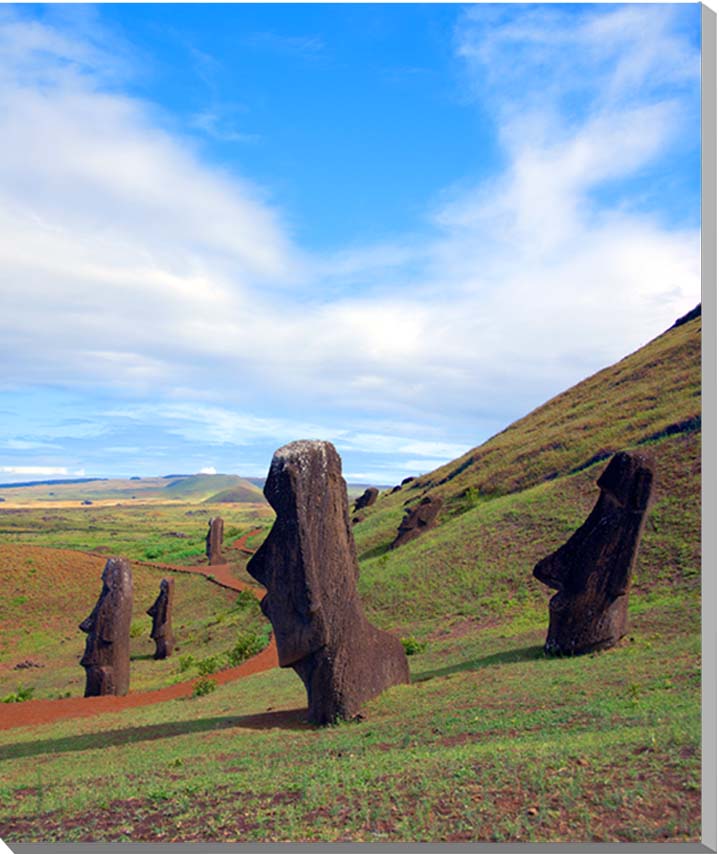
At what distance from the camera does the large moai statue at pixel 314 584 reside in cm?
1377

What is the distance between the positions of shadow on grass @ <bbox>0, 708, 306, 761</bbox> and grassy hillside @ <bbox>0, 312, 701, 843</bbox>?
0.11 metres

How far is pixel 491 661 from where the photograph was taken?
18.3 meters

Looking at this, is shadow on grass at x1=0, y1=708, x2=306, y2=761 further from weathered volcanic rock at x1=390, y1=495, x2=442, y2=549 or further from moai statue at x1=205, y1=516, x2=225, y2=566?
moai statue at x1=205, y1=516, x2=225, y2=566

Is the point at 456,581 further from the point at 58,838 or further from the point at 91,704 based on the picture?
the point at 58,838

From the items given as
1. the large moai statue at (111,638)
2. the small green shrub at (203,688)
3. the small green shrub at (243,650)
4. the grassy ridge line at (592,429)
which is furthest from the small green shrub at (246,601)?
the small green shrub at (203,688)

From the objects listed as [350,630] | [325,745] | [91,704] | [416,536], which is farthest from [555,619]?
[416,536]

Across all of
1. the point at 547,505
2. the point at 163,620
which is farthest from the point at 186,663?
the point at 547,505

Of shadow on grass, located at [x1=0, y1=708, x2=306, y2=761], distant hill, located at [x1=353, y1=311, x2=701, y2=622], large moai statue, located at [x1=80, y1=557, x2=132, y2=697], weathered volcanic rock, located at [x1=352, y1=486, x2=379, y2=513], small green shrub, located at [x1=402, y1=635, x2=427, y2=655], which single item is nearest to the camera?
shadow on grass, located at [x1=0, y1=708, x2=306, y2=761]

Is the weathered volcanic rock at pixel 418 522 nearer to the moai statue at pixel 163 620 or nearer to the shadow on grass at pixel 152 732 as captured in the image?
the moai statue at pixel 163 620

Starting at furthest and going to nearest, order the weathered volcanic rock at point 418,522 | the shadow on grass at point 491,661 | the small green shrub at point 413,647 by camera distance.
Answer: the weathered volcanic rock at point 418,522 < the small green shrub at point 413,647 < the shadow on grass at point 491,661

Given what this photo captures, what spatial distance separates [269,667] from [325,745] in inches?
594

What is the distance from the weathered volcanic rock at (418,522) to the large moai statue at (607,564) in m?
27.1

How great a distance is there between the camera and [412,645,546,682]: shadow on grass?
1756 cm

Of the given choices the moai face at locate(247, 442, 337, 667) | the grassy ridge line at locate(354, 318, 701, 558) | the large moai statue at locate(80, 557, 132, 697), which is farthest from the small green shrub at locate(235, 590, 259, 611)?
the moai face at locate(247, 442, 337, 667)
